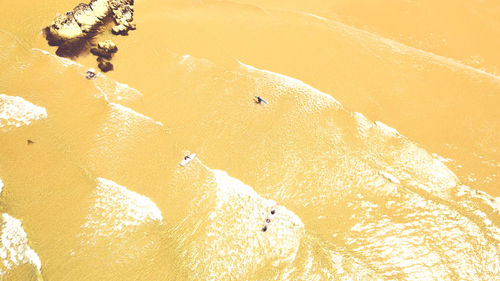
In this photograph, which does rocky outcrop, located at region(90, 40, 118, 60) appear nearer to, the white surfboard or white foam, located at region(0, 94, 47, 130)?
white foam, located at region(0, 94, 47, 130)

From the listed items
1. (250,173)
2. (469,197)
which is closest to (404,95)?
(469,197)

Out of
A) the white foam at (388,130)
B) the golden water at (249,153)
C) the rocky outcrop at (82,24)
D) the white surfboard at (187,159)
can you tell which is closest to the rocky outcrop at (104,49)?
the golden water at (249,153)

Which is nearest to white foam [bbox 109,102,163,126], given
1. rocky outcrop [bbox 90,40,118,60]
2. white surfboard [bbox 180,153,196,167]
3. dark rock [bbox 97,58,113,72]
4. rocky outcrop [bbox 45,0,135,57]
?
white surfboard [bbox 180,153,196,167]

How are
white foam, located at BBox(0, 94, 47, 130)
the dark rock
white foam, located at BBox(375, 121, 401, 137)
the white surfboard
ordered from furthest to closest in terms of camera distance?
the dark rock, white foam, located at BBox(375, 121, 401, 137), white foam, located at BBox(0, 94, 47, 130), the white surfboard

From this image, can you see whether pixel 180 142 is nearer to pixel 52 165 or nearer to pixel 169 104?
pixel 169 104

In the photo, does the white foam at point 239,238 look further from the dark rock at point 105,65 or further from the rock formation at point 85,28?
the rock formation at point 85,28

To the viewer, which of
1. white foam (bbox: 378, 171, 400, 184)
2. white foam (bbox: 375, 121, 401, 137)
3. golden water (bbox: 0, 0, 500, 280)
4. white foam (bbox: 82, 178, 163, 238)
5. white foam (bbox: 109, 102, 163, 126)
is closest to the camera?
golden water (bbox: 0, 0, 500, 280)

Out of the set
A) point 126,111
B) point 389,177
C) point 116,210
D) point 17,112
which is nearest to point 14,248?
point 116,210
